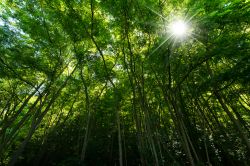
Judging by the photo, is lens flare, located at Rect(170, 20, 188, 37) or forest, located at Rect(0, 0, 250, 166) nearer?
forest, located at Rect(0, 0, 250, 166)

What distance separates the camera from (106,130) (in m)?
A: 14.6

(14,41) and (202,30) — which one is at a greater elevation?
(14,41)

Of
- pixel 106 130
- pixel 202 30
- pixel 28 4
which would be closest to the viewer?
pixel 202 30

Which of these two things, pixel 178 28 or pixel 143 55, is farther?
pixel 143 55

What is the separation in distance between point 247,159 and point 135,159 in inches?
267

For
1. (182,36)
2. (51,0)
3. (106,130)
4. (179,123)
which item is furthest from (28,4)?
(106,130)

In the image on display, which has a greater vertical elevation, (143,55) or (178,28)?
(143,55)

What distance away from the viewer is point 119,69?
402 inches

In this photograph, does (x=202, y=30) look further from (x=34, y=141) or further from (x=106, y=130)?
(x=34, y=141)

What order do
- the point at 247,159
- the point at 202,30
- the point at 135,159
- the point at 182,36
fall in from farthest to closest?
the point at 135,159 < the point at 247,159 < the point at 182,36 < the point at 202,30

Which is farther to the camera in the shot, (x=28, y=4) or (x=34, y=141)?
(x=34, y=141)

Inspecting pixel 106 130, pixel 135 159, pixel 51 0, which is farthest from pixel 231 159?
pixel 51 0

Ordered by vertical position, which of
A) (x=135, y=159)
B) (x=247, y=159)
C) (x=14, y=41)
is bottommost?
(x=247, y=159)

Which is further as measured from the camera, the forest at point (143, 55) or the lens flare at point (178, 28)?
the lens flare at point (178, 28)
